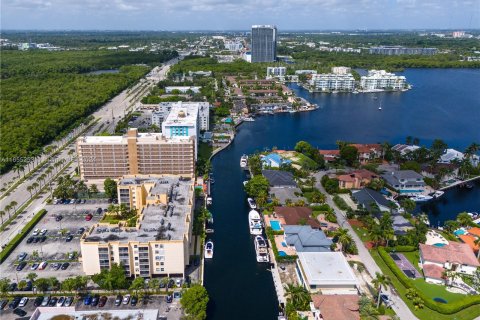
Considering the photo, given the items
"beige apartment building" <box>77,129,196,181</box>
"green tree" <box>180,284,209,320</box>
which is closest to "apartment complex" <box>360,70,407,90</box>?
"beige apartment building" <box>77,129,196,181</box>

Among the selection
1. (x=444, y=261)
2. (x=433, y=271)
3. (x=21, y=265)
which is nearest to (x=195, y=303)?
(x=21, y=265)

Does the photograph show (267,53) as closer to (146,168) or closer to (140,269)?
(146,168)

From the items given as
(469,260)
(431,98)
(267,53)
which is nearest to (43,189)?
(469,260)

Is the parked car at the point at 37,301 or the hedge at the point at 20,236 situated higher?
the hedge at the point at 20,236

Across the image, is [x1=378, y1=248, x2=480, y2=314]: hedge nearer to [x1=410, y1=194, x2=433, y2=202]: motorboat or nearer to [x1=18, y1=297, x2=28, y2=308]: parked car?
[x1=410, y1=194, x2=433, y2=202]: motorboat

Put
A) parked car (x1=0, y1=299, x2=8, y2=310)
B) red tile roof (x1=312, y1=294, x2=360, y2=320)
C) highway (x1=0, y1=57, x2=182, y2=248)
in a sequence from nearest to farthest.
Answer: red tile roof (x1=312, y1=294, x2=360, y2=320) → parked car (x1=0, y1=299, x2=8, y2=310) → highway (x1=0, y1=57, x2=182, y2=248)

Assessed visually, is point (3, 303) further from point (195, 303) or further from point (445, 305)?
point (445, 305)

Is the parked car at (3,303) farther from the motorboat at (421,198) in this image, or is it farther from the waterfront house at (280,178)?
the motorboat at (421,198)

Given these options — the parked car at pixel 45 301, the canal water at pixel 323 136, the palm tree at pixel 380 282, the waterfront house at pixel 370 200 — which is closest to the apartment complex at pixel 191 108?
the canal water at pixel 323 136
